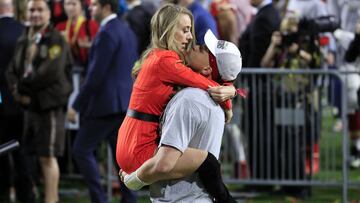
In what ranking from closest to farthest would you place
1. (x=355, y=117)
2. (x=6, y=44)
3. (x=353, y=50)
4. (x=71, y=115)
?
(x=71, y=115) → (x=6, y=44) → (x=353, y=50) → (x=355, y=117)

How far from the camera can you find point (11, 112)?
9742mm

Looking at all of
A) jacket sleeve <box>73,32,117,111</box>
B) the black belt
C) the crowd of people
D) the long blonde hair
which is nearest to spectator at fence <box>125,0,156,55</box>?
the crowd of people

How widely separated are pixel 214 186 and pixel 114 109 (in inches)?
147

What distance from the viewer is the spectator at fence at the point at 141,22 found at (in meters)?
11.4

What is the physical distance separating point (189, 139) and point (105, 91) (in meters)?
3.96

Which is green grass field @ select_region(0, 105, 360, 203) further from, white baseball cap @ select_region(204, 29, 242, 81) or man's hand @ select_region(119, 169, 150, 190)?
white baseball cap @ select_region(204, 29, 242, 81)

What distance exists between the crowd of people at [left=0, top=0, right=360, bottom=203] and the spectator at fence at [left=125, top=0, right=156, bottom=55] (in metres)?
0.01

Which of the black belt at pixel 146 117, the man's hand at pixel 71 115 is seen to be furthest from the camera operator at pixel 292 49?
the black belt at pixel 146 117

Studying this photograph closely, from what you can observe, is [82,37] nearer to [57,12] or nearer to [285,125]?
[57,12]

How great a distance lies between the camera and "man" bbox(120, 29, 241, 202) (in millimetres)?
5031

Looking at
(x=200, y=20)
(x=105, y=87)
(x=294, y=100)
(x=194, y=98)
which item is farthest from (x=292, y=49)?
(x=194, y=98)

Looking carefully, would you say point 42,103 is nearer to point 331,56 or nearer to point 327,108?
point 327,108

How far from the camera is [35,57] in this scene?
9.57m

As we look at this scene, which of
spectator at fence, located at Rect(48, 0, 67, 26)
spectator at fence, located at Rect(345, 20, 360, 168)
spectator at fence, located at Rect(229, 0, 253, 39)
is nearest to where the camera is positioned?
spectator at fence, located at Rect(345, 20, 360, 168)
